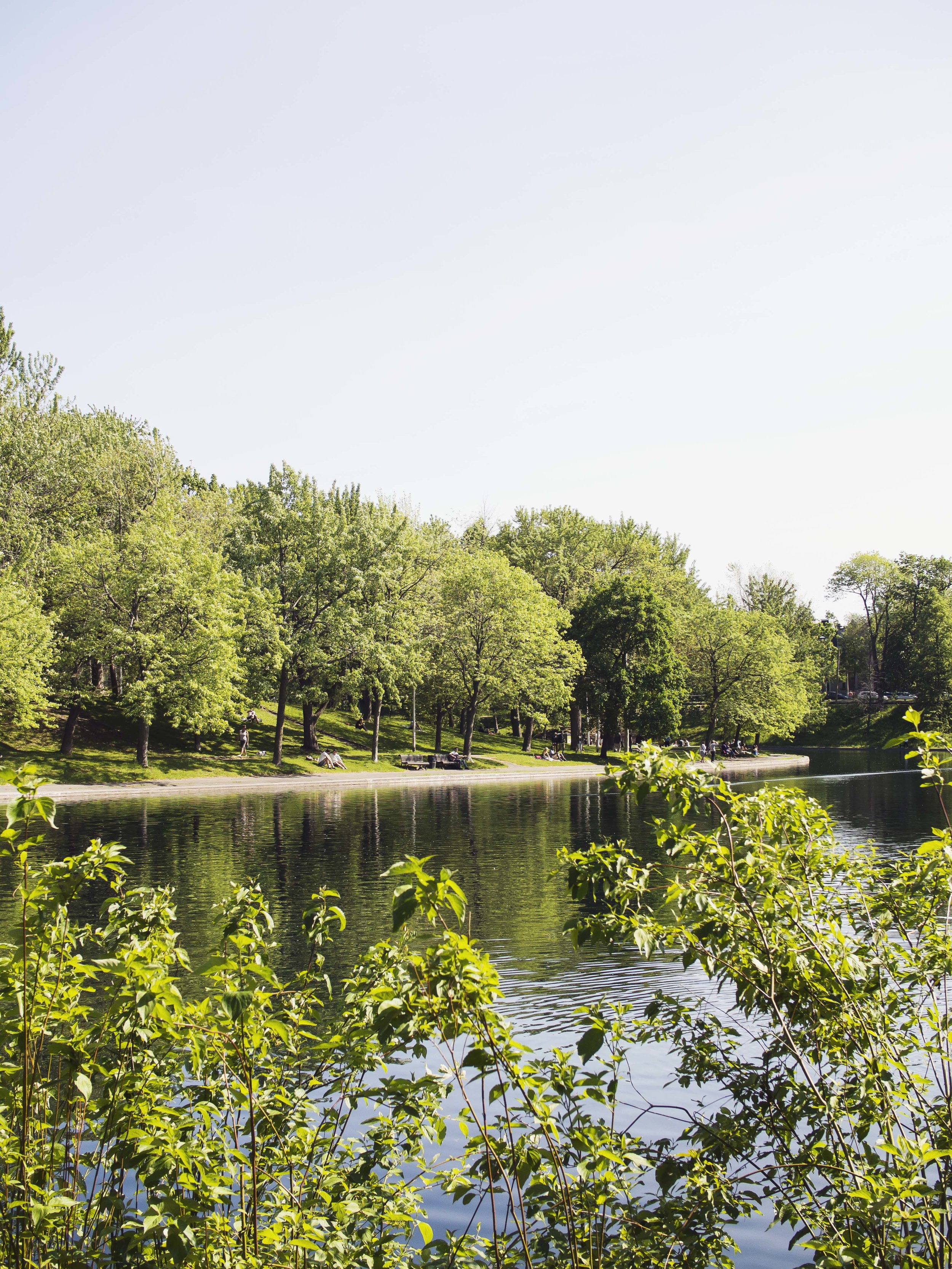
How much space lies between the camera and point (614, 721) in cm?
8350

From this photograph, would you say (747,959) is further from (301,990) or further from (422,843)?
(422,843)

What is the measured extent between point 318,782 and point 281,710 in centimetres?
717

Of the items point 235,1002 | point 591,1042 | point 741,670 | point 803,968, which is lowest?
point 591,1042

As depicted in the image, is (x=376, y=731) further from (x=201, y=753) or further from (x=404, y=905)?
(x=404, y=905)

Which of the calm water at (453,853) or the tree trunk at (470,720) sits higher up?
the tree trunk at (470,720)

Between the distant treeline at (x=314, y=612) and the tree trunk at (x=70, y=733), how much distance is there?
0.85 feet

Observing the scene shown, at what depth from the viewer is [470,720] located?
72000 mm

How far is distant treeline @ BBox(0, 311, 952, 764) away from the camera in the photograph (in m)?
53.4

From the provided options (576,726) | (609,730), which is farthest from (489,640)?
(609,730)

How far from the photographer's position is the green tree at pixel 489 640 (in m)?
72.4

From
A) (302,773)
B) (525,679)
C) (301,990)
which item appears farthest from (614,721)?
(301,990)

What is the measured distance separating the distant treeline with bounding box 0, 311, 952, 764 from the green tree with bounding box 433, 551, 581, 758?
15cm

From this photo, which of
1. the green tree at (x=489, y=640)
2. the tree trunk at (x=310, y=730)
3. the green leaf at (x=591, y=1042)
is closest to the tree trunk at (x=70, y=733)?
the tree trunk at (x=310, y=730)

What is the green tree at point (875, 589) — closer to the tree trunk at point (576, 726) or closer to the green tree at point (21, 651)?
the tree trunk at point (576, 726)
